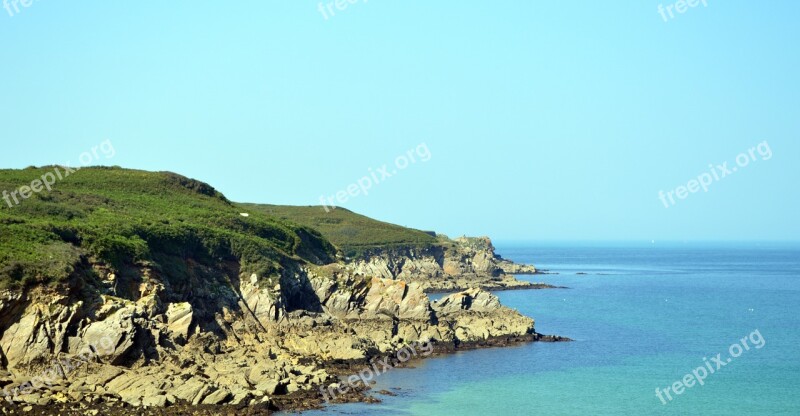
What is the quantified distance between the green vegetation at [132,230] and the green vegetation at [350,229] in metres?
40.7

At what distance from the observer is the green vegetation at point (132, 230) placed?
4562 cm

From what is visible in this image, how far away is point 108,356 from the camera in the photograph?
4203cm

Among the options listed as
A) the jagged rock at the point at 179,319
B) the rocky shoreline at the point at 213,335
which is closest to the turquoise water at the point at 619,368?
the rocky shoreline at the point at 213,335

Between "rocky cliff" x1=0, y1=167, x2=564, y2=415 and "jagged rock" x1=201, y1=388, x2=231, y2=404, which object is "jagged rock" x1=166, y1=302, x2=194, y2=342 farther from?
"jagged rock" x1=201, y1=388, x2=231, y2=404

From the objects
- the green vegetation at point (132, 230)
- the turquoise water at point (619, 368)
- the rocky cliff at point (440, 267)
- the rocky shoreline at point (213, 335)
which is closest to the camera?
the rocky shoreline at point (213, 335)

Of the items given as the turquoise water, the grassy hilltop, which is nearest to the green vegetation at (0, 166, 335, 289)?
the grassy hilltop

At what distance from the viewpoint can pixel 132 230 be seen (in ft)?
183

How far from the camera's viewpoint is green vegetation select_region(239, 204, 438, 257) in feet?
424

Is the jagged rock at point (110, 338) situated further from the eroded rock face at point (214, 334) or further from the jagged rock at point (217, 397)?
the jagged rock at point (217, 397)

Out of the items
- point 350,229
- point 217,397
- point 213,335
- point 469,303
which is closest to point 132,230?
point 213,335

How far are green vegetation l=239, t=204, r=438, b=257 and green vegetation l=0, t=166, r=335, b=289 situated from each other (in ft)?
134

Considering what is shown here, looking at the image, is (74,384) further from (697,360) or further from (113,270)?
(697,360)

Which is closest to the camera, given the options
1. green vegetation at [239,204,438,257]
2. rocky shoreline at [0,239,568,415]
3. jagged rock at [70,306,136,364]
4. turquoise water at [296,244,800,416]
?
rocky shoreline at [0,239,568,415]

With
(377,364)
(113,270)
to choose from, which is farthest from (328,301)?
(113,270)
